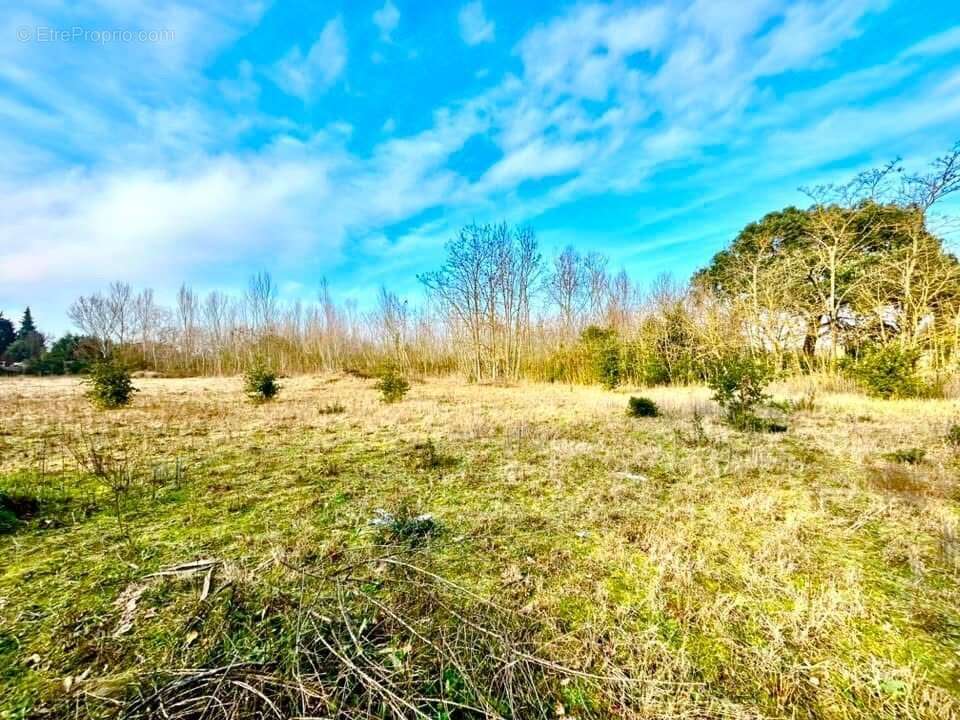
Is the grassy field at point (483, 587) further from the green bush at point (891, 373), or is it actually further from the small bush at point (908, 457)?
the green bush at point (891, 373)

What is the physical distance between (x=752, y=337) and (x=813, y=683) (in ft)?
46.6

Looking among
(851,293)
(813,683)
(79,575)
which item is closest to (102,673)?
(79,575)

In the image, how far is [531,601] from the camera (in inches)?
77.6

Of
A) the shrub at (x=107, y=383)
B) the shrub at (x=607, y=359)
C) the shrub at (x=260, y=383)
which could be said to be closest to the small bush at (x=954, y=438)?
the shrub at (x=607, y=359)

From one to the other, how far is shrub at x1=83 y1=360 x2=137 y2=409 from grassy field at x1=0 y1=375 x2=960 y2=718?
16.8 feet

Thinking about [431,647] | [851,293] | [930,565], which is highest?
[851,293]

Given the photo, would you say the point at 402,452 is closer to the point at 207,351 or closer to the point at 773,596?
the point at 773,596

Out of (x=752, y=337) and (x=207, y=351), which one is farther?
(x=207, y=351)

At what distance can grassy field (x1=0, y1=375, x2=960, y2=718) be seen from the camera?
55.9 inches

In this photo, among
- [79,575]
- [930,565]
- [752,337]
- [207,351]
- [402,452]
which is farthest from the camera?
[207,351]

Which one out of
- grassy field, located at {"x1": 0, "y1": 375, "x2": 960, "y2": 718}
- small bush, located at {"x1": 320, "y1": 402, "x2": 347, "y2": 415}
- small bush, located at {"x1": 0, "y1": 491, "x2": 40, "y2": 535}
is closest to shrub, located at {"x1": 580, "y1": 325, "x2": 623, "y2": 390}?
grassy field, located at {"x1": 0, "y1": 375, "x2": 960, "y2": 718}

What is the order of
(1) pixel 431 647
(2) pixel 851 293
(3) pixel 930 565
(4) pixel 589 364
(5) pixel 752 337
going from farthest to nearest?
(4) pixel 589 364 → (5) pixel 752 337 → (2) pixel 851 293 → (3) pixel 930 565 → (1) pixel 431 647

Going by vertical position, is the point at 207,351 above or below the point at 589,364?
above

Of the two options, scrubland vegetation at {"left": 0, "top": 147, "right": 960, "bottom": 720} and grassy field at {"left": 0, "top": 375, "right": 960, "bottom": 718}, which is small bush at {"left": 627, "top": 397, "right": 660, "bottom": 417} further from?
grassy field at {"left": 0, "top": 375, "right": 960, "bottom": 718}
